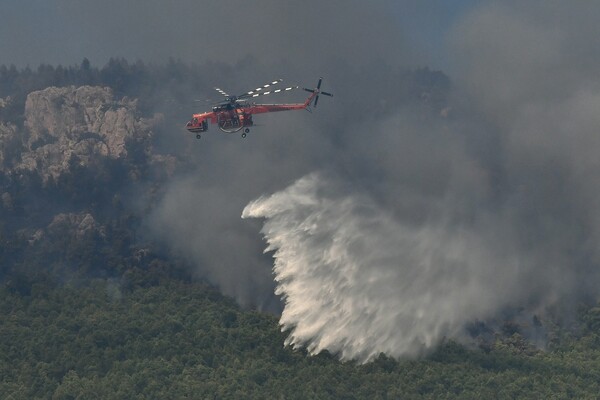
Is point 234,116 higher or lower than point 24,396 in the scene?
higher

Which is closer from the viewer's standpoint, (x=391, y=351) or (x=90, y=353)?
(x=391, y=351)

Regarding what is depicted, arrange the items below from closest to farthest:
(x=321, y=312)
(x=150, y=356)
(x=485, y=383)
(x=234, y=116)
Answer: (x=234, y=116), (x=321, y=312), (x=485, y=383), (x=150, y=356)

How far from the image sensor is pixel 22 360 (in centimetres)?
19725

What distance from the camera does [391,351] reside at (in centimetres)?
18312

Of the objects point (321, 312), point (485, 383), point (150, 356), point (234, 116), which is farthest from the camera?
point (150, 356)

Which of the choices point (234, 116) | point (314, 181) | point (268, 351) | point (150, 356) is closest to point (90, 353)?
point (150, 356)

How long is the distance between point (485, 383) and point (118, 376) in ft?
165

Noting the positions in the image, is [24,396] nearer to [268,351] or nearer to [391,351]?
[268,351]

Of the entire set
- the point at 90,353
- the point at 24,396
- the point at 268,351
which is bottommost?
the point at 24,396

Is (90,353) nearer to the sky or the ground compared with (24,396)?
nearer to the sky

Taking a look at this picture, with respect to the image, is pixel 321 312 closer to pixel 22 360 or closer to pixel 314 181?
pixel 314 181

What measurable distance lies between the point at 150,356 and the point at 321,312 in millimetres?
35800

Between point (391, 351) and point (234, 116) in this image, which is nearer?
point (234, 116)

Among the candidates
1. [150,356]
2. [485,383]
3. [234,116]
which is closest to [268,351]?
[150,356]
